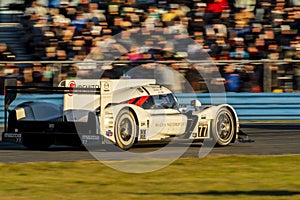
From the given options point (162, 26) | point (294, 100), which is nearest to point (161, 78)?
point (162, 26)

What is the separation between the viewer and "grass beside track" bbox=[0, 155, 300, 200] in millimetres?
8008

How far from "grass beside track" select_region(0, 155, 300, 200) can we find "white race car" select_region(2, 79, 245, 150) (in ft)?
4.10

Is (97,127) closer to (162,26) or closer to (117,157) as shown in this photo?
(117,157)

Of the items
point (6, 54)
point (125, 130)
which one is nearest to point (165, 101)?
point (125, 130)

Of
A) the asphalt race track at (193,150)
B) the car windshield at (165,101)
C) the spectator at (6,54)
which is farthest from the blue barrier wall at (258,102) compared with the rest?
the car windshield at (165,101)

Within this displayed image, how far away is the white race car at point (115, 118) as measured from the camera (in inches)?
478

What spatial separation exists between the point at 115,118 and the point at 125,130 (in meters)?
0.34

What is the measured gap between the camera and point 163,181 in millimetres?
9062

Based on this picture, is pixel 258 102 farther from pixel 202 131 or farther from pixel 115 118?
pixel 115 118

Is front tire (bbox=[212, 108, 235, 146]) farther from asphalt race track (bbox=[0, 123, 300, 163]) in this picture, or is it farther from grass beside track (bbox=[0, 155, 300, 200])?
grass beside track (bbox=[0, 155, 300, 200])

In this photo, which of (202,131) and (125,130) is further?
(202,131)

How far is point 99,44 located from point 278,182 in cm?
1128

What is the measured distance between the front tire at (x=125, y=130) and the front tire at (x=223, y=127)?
Answer: 1.64 metres

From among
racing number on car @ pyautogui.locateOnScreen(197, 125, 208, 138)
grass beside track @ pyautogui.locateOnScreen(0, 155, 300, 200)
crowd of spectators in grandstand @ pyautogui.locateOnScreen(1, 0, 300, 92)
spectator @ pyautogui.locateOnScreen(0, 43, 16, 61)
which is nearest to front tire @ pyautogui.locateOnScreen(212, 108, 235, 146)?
racing number on car @ pyautogui.locateOnScreen(197, 125, 208, 138)
